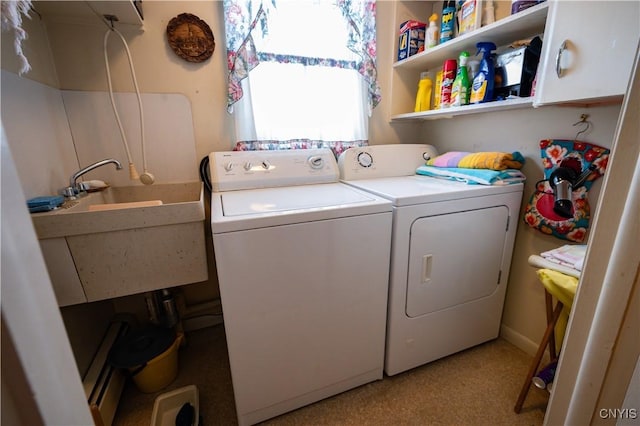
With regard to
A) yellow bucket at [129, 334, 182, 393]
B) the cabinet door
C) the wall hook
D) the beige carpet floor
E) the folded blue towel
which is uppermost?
the cabinet door

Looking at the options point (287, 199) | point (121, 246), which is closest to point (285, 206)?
point (287, 199)

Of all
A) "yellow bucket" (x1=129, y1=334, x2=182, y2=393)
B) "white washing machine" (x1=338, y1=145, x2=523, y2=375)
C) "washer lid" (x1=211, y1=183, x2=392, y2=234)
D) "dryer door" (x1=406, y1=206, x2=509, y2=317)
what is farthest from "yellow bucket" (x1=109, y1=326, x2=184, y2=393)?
"dryer door" (x1=406, y1=206, x2=509, y2=317)

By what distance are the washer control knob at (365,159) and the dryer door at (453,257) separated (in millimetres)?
629

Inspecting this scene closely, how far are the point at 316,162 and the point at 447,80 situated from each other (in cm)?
93

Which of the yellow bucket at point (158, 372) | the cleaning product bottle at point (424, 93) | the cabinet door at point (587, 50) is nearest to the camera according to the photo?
the cabinet door at point (587, 50)

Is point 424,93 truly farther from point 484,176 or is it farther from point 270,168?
point 270,168

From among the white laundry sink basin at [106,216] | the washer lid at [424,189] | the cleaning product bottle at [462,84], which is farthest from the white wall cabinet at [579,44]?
the white laundry sink basin at [106,216]

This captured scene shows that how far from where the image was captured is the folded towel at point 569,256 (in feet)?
3.39

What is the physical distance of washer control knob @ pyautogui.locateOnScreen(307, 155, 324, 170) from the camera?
5.41ft

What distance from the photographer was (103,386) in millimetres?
1229

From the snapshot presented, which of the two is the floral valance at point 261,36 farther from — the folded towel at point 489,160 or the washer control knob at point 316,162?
the folded towel at point 489,160

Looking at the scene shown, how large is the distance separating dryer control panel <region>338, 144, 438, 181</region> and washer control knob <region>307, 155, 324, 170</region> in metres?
0.14

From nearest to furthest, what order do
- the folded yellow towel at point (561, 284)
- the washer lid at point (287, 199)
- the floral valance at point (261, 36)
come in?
the folded yellow towel at point (561, 284) → the washer lid at point (287, 199) → the floral valance at point (261, 36)

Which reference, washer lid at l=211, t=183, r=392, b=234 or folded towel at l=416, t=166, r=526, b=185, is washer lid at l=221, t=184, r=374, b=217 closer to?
washer lid at l=211, t=183, r=392, b=234
